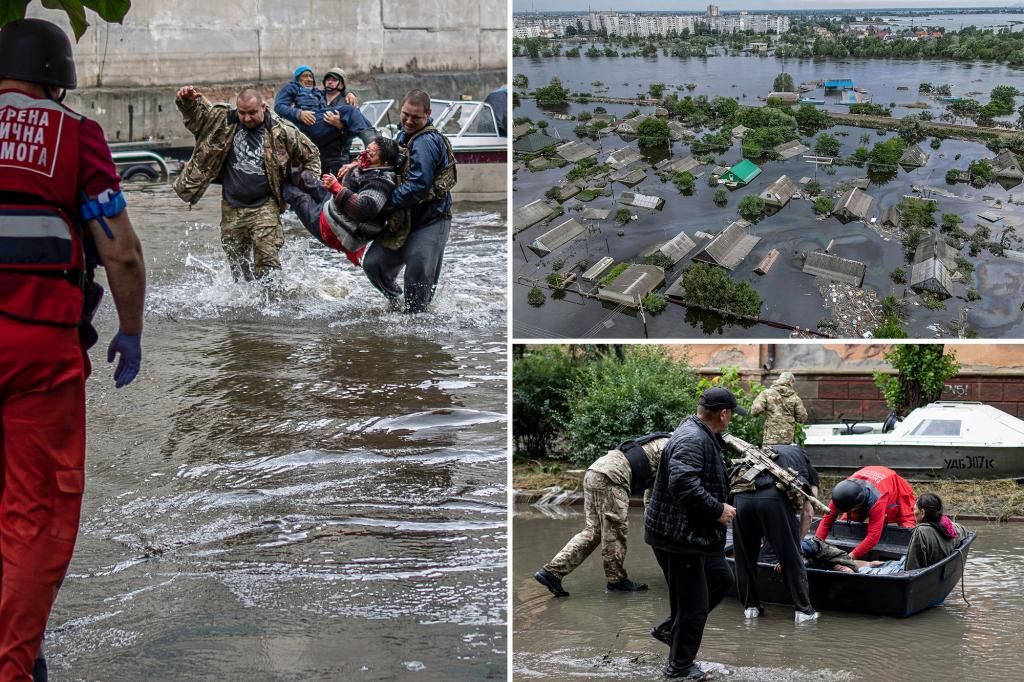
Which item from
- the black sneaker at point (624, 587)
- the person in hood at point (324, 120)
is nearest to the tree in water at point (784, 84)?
the black sneaker at point (624, 587)

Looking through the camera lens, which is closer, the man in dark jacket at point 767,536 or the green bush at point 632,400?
the man in dark jacket at point 767,536

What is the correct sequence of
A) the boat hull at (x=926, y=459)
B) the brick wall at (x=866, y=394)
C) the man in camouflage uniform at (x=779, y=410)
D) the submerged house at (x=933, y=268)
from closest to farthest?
the submerged house at (x=933, y=268)
the man in camouflage uniform at (x=779, y=410)
the boat hull at (x=926, y=459)
the brick wall at (x=866, y=394)

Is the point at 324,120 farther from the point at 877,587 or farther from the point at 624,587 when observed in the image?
the point at 877,587

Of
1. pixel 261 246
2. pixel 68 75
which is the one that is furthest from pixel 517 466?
pixel 68 75

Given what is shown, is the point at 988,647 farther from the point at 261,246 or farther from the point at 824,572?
the point at 261,246

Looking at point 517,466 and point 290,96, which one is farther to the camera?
point 290,96

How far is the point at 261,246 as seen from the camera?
33.0ft

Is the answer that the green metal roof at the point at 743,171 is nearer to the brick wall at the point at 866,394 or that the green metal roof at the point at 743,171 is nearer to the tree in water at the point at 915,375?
the tree in water at the point at 915,375

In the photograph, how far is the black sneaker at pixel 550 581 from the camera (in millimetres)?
7266

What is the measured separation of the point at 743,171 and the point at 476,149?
12483 mm

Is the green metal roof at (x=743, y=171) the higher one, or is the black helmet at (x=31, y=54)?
the black helmet at (x=31, y=54)

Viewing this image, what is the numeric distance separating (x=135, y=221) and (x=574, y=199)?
35.7ft

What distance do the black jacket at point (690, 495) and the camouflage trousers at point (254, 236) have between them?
5485mm

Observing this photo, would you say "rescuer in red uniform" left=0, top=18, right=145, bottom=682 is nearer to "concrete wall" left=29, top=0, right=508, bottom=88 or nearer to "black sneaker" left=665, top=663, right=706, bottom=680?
"black sneaker" left=665, top=663, right=706, bottom=680
